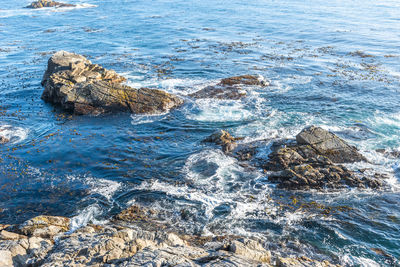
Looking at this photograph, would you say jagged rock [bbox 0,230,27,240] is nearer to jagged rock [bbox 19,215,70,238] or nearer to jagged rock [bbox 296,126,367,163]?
jagged rock [bbox 19,215,70,238]

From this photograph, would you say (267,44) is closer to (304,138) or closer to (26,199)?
(304,138)

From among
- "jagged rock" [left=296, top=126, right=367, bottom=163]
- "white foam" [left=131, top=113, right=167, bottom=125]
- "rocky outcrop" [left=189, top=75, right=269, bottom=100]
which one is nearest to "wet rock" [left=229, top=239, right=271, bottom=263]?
"jagged rock" [left=296, top=126, right=367, bottom=163]

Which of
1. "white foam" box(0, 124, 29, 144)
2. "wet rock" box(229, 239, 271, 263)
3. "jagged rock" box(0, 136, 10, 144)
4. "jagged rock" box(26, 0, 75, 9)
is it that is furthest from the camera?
"jagged rock" box(26, 0, 75, 9)

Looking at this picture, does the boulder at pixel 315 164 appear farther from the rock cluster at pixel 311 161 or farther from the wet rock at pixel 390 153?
the wet rock at pixel 390 153

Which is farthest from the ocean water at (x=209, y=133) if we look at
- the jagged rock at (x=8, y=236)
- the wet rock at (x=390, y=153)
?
the jagged rock at (x=8, y=236)

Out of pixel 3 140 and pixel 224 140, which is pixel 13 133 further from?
pixel 224 140

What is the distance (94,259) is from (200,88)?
1039 inches

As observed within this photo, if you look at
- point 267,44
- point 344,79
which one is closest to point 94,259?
point 344,79

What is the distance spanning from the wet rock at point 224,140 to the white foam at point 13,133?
16.2 meters

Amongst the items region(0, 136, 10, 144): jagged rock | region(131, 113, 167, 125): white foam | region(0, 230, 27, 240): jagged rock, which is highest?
region(131, 113, 167, 125): white foam

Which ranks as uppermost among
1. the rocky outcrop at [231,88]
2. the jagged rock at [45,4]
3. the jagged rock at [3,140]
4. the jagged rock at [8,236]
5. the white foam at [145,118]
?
the jagged rock at [45,4]

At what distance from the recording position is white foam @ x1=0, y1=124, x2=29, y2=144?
85.2 ft

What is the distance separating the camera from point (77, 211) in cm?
1767

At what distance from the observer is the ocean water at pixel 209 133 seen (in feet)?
54.7
